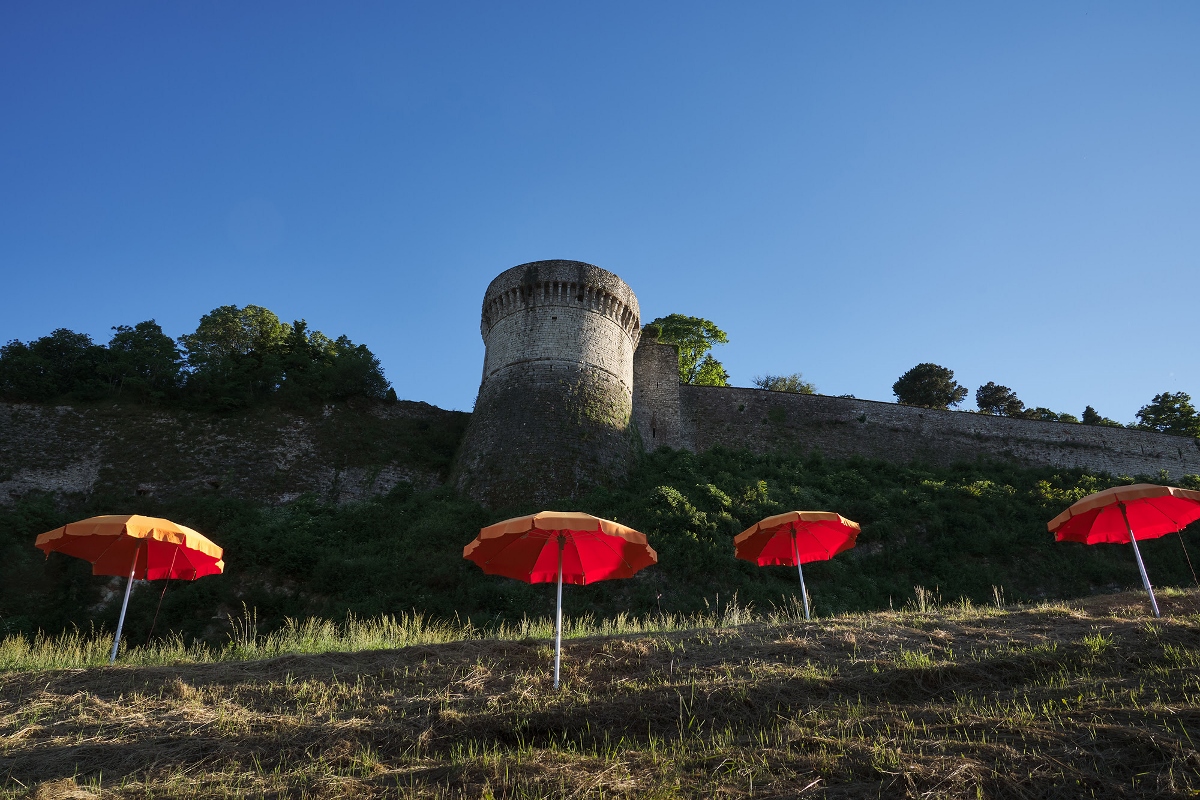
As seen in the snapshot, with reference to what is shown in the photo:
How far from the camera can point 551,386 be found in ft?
64.7

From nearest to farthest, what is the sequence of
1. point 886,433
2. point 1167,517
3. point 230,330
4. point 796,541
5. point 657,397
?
point 1167,517 → point 796,541 → point 657,397 → point 886,433 → point 230,330

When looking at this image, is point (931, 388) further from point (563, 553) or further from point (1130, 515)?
point (563, 553)

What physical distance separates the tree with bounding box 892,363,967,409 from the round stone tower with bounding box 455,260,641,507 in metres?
24.0

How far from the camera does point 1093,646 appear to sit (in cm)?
681

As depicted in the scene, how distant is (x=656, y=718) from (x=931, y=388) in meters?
38.5

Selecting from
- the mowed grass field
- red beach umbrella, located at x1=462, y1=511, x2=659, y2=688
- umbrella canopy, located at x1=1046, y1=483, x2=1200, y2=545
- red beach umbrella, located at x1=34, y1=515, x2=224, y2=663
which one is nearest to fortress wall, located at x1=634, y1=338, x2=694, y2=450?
umbrella canopy, located at x1=1046, y1=483, x2=1200, y2=545

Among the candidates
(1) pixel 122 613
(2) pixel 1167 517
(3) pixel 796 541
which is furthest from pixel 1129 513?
(1) pixel 122 613

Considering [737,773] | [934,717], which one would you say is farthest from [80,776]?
[934,717]

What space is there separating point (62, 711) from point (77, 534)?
343cm

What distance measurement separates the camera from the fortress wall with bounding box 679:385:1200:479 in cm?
2428

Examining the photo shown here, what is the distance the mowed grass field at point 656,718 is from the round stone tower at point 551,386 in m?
9.72

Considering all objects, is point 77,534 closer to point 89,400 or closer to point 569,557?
point 569,557

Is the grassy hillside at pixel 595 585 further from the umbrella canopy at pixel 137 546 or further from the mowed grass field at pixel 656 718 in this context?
the mowed grass field at pixel 656 718

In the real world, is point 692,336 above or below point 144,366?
above
